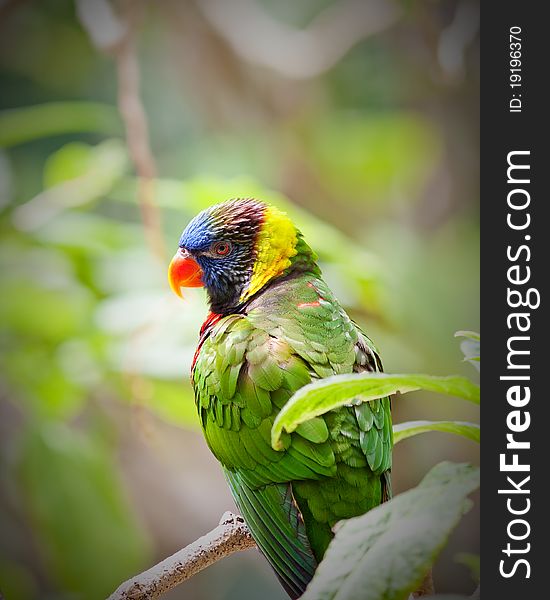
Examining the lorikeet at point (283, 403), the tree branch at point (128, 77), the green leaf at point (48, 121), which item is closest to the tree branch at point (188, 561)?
the lorikeet at point (283, 403)

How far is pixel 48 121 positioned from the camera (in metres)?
0.99

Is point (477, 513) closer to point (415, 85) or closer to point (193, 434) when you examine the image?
point (415, 85)

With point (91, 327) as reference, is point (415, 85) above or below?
above

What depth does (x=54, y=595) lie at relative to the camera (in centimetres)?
95

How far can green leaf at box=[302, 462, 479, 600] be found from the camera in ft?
1.35

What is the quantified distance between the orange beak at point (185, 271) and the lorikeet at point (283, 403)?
0.09ft

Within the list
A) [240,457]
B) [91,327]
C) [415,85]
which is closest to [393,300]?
[415,85]

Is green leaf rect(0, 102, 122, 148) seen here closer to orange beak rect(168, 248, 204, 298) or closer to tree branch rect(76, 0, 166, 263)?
tree branch rect(76, 0, 166, 263)

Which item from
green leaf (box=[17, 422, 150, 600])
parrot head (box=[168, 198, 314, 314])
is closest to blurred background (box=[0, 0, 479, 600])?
green leaf (box=[17, 422, 150, 600])

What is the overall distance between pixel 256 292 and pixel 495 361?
0.78 feet

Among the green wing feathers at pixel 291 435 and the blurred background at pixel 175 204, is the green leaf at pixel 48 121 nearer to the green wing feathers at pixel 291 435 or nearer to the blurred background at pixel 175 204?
the blurred background at pixel 175 204

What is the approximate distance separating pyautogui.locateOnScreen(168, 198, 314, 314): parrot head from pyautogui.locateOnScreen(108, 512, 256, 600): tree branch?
0.70 feet

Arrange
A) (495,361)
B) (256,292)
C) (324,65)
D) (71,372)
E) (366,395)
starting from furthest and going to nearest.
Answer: (324,65) < (71,372) < (256,292) < (495,361) < (366,395)

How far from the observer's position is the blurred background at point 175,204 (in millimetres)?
945
